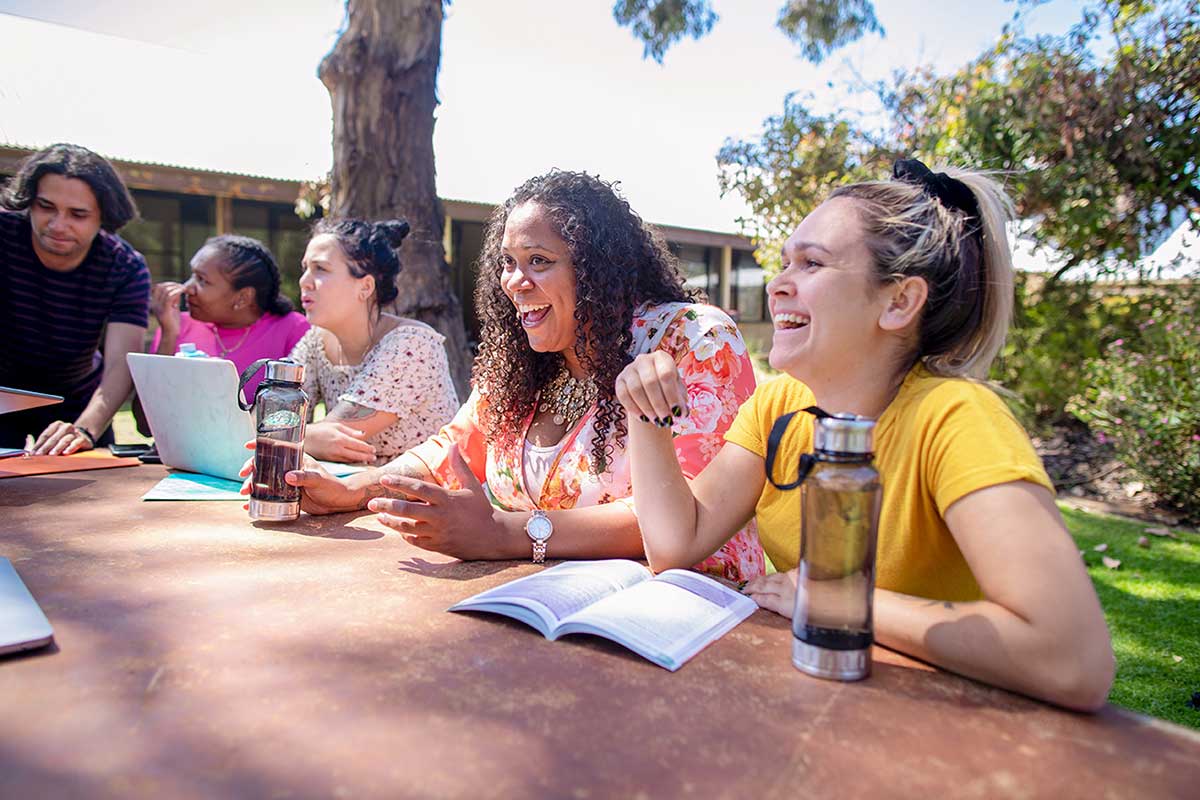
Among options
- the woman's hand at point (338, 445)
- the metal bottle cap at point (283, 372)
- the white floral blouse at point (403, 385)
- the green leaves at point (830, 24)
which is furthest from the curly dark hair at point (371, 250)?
the green leaves at point (830, 24)

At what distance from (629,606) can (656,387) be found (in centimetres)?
39

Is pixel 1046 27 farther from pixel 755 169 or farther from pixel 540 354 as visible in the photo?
pixel 540 354

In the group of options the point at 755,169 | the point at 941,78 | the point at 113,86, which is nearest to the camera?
the point at 941,78

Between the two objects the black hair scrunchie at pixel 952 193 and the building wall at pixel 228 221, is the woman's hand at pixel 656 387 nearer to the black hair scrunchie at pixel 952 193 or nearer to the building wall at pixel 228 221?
the black hair scrunchie at pixel 952 193

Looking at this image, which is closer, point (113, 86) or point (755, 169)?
point (755, 169)

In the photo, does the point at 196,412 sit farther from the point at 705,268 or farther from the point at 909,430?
the point at 705,268

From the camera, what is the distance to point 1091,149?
21.5ft

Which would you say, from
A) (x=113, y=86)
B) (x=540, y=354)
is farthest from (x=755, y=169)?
(x=113, y=86)

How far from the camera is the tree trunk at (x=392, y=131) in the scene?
4793 mm

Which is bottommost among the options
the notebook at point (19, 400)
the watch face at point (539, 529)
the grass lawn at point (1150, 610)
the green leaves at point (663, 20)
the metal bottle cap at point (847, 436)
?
the grass lawn at point (1150, 610)

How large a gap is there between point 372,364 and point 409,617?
79.9 inches

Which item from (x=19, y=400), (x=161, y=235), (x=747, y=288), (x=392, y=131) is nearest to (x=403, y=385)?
(x=19, y=400)

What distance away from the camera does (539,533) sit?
184 cm

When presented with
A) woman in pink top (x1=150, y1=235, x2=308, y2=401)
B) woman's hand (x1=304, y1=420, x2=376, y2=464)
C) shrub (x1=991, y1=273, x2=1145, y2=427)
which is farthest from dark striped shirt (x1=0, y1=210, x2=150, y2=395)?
shrub (x1=991, y1=273, x2=1145, y2=427)
